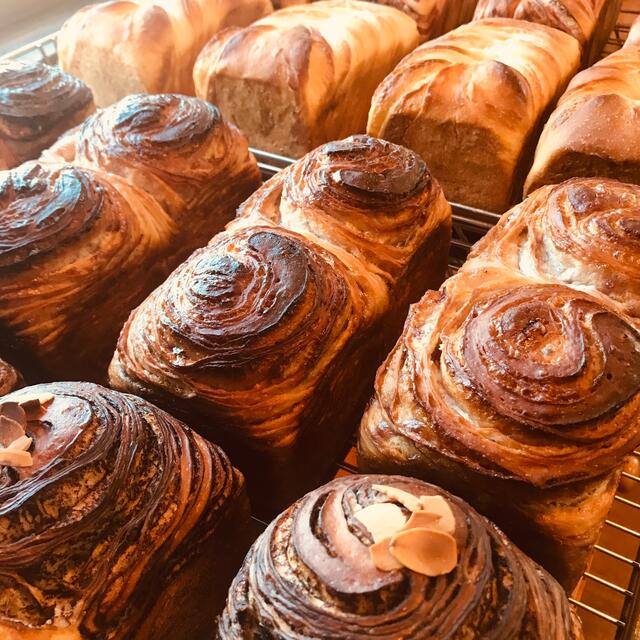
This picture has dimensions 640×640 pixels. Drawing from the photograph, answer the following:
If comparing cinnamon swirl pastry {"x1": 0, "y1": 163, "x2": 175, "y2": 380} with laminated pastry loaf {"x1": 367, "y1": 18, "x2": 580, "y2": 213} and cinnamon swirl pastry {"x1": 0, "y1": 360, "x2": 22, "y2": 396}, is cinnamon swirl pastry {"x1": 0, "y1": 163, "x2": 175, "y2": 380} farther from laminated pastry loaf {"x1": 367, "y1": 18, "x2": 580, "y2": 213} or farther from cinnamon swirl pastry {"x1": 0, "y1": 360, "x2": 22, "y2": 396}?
laminated pastry loaf {"x1": 367, "y1": 18, "x2": 580, "y2": 213}

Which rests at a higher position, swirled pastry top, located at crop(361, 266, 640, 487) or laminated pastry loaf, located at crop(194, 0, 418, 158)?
laminated pastry loaf, located at crop(194, 0, 418, 158)

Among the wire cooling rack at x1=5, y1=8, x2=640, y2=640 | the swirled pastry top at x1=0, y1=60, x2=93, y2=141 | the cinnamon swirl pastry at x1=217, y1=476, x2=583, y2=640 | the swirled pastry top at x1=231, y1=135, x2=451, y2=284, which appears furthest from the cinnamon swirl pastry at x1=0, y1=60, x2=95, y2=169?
the cinnamon swirl pastry at x1=217, y1=476, x2=583, y2=640

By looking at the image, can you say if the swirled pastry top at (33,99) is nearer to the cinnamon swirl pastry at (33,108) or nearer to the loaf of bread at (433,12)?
the cinnamon swirl pastry at (33,108)

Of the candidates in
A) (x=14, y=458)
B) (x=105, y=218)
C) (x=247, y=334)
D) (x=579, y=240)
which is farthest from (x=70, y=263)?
(x=579, y=240)

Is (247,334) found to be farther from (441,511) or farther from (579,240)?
(579,240)

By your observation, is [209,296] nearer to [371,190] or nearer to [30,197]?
[371,190]

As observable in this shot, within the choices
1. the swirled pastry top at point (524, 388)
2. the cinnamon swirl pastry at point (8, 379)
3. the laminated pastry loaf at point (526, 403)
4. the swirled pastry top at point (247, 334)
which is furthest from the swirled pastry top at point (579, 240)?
the cinnamon swirl pastry at point (8, 379)

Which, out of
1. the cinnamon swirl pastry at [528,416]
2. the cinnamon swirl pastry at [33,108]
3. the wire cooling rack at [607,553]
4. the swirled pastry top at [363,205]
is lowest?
the wire cooling rack at [607,553]
